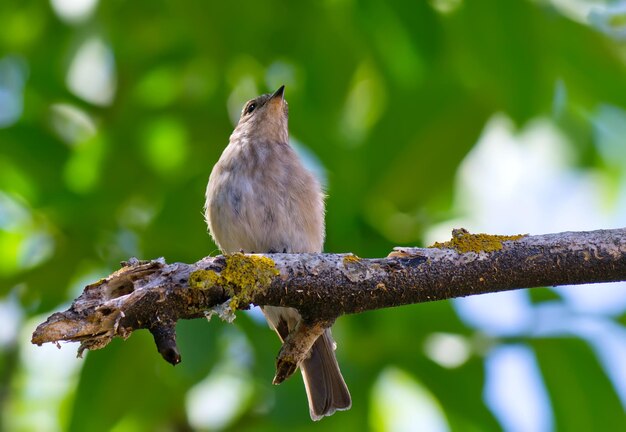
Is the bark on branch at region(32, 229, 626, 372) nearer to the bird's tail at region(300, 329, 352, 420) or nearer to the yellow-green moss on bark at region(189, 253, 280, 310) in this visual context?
the yellow-green moss on bark at region(189, 253, 280, 310)

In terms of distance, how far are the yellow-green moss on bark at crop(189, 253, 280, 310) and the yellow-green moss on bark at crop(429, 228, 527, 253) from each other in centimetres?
65

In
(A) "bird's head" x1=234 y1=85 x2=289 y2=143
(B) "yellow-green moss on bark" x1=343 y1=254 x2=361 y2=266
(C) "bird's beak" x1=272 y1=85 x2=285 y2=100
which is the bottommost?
(B) "yellow-green moss on bark" x1=343 y1=254 x2=361 y2=266

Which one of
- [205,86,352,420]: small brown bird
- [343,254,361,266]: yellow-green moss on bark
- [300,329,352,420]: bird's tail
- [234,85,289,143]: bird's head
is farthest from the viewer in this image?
[234,85,289,143]: bird's head

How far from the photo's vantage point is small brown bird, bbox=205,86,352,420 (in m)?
5.43

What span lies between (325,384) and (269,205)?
4.36 ft

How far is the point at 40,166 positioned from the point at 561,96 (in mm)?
2969

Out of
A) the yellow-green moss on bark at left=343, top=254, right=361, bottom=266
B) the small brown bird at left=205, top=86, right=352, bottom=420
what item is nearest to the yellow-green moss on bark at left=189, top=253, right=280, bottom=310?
the yellow-green moss on bark at left=343, top=254, right=361, bottom=266

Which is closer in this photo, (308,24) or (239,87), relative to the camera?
(308,24)

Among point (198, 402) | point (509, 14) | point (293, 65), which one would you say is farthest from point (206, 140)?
point (509, 14)

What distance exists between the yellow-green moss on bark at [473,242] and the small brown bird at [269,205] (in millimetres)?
2043

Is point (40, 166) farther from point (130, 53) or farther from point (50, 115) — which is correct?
point (130, 53)

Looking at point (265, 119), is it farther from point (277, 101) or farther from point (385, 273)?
point (385, 273)

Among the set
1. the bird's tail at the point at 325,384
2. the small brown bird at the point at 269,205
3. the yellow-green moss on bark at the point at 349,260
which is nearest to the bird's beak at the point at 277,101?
the small brown bird at the point at 269,205

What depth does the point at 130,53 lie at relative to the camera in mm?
5480
